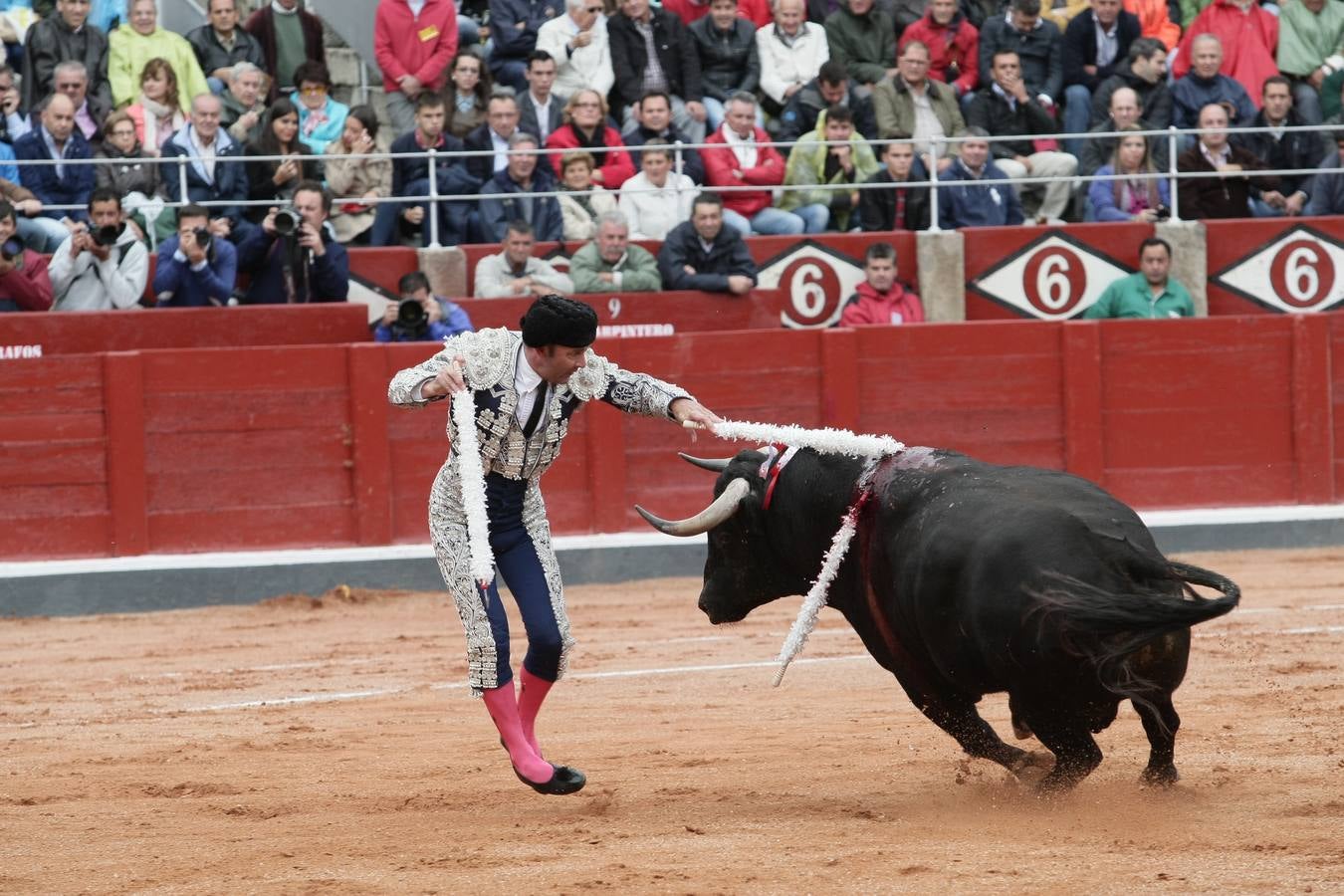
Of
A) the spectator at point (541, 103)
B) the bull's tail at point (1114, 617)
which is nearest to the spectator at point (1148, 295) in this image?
the spectator at point (541, 103)

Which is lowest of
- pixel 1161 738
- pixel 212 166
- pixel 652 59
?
pixel 1161 738

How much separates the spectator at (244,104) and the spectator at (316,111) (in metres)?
0.20

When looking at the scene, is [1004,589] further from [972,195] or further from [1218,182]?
[1218,182]

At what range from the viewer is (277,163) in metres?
9.55

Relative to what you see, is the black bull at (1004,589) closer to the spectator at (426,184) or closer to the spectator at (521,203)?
the spectator at (521,203)

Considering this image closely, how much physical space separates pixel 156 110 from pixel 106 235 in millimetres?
1084

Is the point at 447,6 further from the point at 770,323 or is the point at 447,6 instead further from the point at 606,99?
the point at 770,323

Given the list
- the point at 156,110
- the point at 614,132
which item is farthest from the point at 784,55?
the point at 156,110

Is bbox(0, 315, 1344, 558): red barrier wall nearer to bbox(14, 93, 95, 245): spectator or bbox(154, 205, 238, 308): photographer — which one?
bbox(154, 205, 238, 308): photographer

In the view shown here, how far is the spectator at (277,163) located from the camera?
9.46 metres

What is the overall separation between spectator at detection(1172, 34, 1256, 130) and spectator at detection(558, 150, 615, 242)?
3394 millimetres

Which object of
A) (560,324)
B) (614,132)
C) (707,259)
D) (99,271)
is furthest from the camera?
(614,132)

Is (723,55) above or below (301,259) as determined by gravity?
above

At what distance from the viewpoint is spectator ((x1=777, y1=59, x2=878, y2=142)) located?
10.4 m
